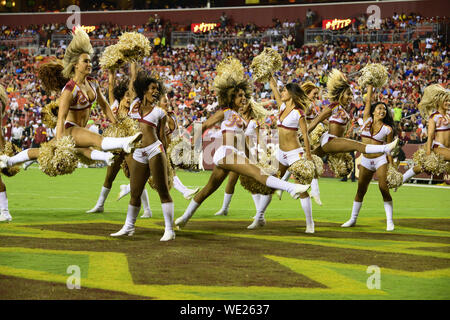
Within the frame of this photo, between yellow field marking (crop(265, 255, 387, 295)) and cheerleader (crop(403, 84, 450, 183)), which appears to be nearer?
yellow field marking (crop(265, 255, 387, 295))

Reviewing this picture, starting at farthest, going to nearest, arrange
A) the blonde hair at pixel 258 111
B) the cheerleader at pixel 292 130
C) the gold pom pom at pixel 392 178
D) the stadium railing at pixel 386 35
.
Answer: the stadium railing at pixel 386 35, the blonde hair at pixel 258 111, the gold pom pom at pixel 392 178, the cheerleader at pixel 292 130

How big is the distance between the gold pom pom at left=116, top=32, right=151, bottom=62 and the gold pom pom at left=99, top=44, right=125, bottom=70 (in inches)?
1.7

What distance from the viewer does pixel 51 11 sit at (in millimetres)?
41500

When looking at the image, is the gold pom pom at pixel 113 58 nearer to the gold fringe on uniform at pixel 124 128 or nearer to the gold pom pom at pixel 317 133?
the gold fringe on uniform at pixel 124 128

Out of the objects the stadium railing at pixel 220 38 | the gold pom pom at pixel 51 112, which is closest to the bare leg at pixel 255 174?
the gold pom pom at pixel 51 112

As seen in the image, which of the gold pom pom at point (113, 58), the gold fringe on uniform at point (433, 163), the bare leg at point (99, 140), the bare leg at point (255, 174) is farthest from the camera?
the gold fringe on uniform at point (433, 163)

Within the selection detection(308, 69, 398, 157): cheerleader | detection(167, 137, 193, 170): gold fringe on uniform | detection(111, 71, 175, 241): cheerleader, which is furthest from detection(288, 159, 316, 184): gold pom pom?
detection(111, 71, 175, 241): cheerleader

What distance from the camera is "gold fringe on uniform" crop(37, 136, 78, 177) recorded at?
6641 millimetres

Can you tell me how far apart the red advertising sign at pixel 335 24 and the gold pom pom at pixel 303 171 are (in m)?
25.9

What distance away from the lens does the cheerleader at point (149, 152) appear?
707cm

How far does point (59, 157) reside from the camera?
6.63 meters

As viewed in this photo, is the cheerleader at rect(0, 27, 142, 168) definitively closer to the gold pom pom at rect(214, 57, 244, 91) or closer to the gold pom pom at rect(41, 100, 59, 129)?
the gold pom pom at rect(41, 100, 59, 129)

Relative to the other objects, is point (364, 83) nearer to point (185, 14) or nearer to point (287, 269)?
point (287, 269)

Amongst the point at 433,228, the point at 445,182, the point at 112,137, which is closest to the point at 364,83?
the point at 433,228
